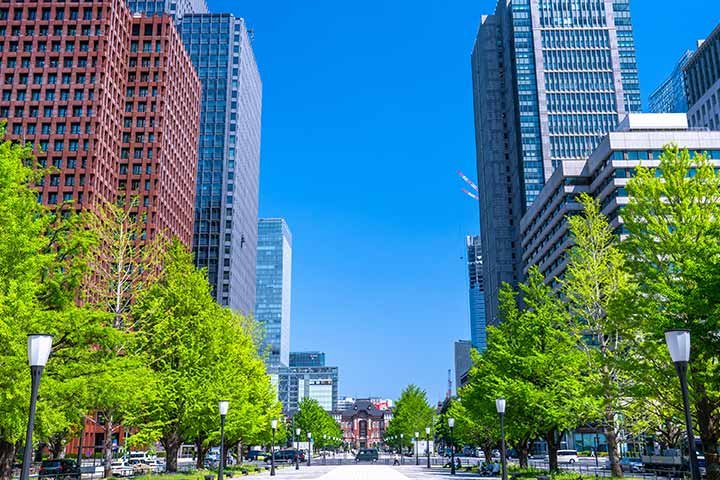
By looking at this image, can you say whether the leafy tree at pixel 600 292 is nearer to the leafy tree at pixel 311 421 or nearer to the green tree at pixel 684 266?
the green tree at pixel 684 266

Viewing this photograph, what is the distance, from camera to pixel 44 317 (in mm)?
24625

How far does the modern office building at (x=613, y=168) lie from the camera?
9650 centimetres

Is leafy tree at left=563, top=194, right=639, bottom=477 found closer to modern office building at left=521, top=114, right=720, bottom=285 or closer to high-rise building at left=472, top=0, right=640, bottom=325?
modern office building at left=521, top=114, right=720, bottom=285

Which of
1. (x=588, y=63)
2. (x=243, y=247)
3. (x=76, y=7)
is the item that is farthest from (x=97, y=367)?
(x=588, y=63)

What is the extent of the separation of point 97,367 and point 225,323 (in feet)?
60.4

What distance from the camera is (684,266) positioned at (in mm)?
24844

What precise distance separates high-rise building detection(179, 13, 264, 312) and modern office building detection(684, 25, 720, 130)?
366 ft

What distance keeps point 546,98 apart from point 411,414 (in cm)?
9058

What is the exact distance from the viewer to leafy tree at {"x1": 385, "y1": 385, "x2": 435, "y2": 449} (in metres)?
117

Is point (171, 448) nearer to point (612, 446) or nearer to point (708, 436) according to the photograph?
point (612, 446)

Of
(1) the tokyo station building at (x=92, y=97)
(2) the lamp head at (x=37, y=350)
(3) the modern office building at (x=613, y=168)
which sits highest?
(1) the tokyo station building at (x=92, y=97)

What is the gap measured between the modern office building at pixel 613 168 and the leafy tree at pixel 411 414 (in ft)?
106

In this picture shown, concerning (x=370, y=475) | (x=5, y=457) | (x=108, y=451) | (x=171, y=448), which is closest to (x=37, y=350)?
(x=5, y=457)

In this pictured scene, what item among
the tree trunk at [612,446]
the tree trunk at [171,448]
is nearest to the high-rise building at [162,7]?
the tree trunk at [171,448]
